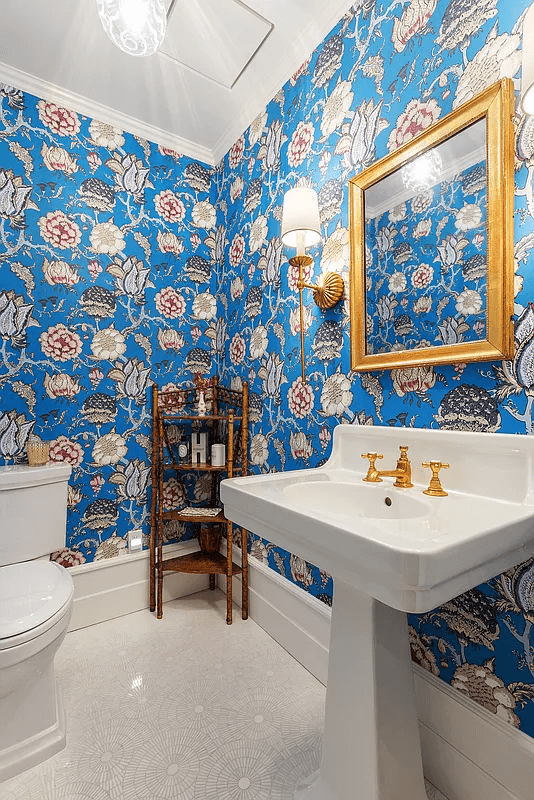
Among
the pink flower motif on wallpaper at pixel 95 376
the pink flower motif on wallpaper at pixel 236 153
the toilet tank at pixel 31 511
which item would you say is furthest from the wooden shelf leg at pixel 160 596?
the pink flower motif on wallpaper at pixel 236 153

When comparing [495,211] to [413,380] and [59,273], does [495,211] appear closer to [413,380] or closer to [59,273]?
[413,380]

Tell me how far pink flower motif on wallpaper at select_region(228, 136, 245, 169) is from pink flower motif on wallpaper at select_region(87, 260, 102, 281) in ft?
3.03

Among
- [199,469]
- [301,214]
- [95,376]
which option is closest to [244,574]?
[199,469]

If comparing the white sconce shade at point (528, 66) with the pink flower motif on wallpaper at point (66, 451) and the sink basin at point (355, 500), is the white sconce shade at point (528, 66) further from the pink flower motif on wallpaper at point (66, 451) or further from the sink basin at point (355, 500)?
the pink flower motif on wallpaper at point (66, 451)

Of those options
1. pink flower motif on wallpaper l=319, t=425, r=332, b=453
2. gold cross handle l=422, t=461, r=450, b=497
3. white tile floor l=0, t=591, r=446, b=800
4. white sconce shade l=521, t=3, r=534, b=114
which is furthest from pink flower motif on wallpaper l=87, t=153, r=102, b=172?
white tile floor l=0, t=591, r=446, b=800

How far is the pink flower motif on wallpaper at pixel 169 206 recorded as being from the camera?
7.20 ft

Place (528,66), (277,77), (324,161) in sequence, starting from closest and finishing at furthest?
(528,66) < (324,161) < (277,77)

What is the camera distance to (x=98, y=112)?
2.00m

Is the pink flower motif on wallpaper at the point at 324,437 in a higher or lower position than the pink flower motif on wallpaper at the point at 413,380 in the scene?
lower

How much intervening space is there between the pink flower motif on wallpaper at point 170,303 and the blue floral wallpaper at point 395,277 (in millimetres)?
403

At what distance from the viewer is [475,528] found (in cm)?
77

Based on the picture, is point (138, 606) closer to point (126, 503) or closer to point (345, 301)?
point (126, 503)

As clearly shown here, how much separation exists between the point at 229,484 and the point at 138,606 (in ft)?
4.61

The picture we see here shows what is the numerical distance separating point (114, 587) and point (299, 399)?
138 cm
